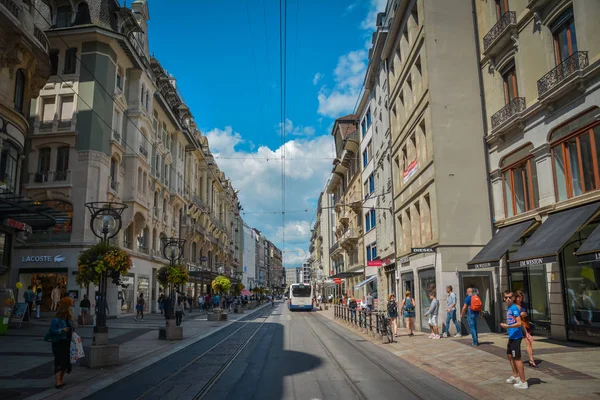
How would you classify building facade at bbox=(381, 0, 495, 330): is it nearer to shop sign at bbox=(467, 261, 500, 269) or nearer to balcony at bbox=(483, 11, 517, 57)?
shop sign at bbox=(467, 261, 500, 269)

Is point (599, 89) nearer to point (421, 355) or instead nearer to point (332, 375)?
point (421, 355)

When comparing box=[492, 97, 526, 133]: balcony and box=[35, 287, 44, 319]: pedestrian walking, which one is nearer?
box=[492, 97, 526, 133]: balcony

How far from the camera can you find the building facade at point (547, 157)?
1366 cm

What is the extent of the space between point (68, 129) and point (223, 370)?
26064mm

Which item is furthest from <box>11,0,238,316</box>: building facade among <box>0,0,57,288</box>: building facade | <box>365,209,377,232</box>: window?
<box>365,209,377,232</box>: window

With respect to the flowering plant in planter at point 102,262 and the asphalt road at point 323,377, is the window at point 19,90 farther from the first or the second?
the asphalt road at point 323,377

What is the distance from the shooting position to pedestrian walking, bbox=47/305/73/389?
9703 mm

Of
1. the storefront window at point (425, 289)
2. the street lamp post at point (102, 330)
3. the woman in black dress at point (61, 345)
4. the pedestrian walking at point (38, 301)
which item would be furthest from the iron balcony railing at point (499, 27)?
the pedestrian walking at point (38, 301)

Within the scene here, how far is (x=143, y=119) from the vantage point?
38.5 m

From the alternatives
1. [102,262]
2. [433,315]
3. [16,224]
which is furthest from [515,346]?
[16,224]

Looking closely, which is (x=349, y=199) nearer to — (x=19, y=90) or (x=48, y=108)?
(x=48, y=108)

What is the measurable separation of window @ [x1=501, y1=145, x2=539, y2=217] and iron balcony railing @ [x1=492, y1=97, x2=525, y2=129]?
1331 millimetres

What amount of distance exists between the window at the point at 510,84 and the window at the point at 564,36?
8.95 feet

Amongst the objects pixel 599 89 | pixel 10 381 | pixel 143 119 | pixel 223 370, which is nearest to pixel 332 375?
pixel 223 370
